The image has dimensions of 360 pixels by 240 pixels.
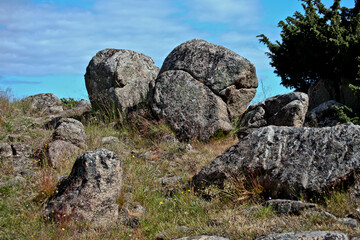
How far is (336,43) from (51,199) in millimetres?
9684

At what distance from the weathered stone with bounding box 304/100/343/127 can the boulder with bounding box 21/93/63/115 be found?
986 cm

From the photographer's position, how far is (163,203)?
7.05 m

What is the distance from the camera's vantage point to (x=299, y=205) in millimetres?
5648

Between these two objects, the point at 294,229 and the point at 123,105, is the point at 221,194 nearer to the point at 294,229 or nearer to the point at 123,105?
the point at 294,229

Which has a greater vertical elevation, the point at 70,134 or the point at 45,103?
the point at 45,103

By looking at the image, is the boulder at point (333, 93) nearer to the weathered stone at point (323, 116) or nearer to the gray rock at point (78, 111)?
the weathered stone at point (323, 116)

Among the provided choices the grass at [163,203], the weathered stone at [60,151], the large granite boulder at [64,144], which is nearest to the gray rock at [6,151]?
the grass at [163,203]

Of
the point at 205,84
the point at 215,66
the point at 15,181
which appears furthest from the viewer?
the point at 215,66

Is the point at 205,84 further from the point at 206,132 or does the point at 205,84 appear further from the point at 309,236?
the point at 309,236

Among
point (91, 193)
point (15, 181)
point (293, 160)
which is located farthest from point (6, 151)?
point (293, 160)

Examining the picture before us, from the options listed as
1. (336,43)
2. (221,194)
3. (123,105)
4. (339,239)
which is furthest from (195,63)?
(339,239)

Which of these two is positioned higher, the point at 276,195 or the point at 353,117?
the point at 353,117

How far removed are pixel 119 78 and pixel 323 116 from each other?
6.64 metres

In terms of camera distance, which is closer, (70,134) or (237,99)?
(70,134)
